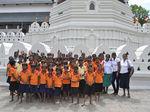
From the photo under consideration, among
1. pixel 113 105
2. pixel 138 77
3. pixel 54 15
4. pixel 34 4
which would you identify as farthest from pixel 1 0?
pixel 113 105

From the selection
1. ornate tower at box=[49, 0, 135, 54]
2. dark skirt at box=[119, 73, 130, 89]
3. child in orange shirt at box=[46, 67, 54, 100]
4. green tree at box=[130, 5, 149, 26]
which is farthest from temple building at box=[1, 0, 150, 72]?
green tree at box=[130, 5, 149, 26]

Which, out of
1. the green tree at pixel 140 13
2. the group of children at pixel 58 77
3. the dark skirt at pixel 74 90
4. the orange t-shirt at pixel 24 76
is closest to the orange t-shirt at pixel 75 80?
the group of children at pixel 58 77

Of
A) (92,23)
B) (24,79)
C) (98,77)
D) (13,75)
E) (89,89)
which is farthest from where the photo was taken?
(92,23)

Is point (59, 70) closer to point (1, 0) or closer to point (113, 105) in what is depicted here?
point (113, 105)

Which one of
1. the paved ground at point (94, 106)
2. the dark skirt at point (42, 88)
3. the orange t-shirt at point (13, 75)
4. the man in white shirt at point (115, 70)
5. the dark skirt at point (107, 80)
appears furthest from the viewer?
the man in white shirt at point (115, 70)

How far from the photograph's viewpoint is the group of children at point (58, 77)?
37.8 ft

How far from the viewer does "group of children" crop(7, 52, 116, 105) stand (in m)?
11.5

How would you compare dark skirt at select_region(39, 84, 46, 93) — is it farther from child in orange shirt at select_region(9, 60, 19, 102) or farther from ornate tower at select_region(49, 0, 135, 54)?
ornate tower at select_region(49, 0, 135, 54)

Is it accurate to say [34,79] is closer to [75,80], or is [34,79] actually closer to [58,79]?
[58,79]

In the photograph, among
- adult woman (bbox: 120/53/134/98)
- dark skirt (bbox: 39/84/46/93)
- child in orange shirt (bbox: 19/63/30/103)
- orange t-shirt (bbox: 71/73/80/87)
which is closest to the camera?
orange t-shirt (bbox: 71/73/80/87)

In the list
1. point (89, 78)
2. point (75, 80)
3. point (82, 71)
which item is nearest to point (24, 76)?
point (75, 80)

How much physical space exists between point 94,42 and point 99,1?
4279mm

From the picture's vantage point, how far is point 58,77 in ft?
37.7

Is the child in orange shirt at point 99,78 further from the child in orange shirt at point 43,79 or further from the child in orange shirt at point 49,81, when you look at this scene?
the child in orange shirt at point 43,79
